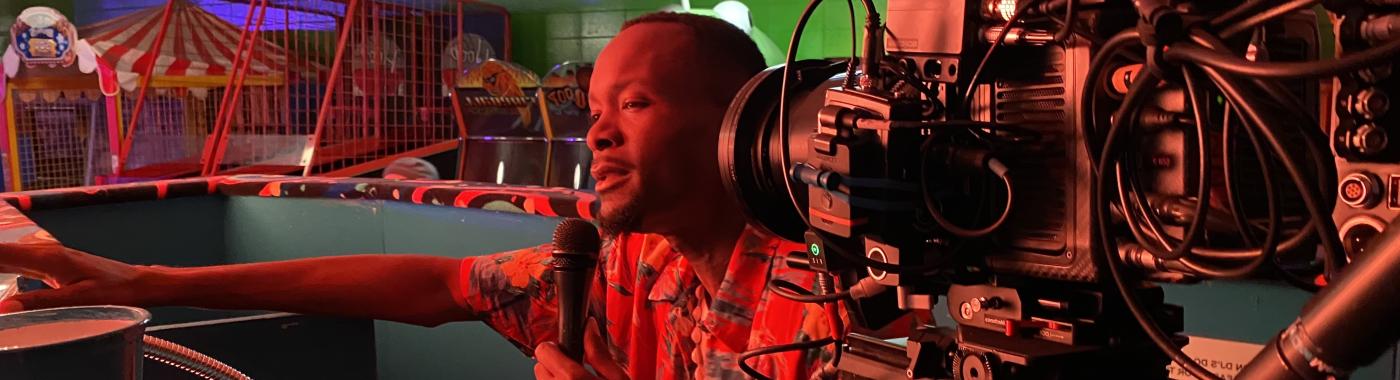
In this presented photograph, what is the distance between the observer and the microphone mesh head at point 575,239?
3.21 ft

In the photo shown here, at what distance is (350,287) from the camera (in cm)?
139

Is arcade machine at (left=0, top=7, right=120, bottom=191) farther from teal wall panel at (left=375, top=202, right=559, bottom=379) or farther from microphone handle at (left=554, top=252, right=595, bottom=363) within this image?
microphone handle at (left=554, top=252, right=595, bottom=363)

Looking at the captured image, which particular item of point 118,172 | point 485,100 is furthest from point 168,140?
point 485,100

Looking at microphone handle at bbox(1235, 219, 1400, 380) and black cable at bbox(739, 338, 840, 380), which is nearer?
microphone handle at bbox(1235, 219, 1400, 380)

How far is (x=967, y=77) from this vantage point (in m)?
0.69

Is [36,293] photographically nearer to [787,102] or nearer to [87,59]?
[787,102]

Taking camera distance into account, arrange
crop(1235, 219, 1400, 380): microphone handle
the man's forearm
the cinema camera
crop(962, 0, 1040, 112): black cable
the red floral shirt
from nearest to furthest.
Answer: crop(1235, 219, 1400, 380): microphone handle < the cinema camera < crop(962, 0, 1040, 112): black cable < the red floral shirt < the man's forearm

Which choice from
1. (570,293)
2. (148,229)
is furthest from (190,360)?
(148,229)

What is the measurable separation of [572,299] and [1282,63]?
0.62 meters

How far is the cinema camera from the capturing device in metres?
0.52

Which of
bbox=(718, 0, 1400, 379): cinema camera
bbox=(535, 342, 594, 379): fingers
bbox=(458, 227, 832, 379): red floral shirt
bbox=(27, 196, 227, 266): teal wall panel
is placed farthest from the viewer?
bbox=(27, 196, 227, 266): teal wall panel

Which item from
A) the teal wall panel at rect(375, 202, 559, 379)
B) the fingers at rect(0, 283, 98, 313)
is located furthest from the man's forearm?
the teal wall panel at rect(375, 202, 559, 379)

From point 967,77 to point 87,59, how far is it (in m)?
6.21

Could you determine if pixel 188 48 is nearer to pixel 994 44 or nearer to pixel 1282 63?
pixel 994 44
